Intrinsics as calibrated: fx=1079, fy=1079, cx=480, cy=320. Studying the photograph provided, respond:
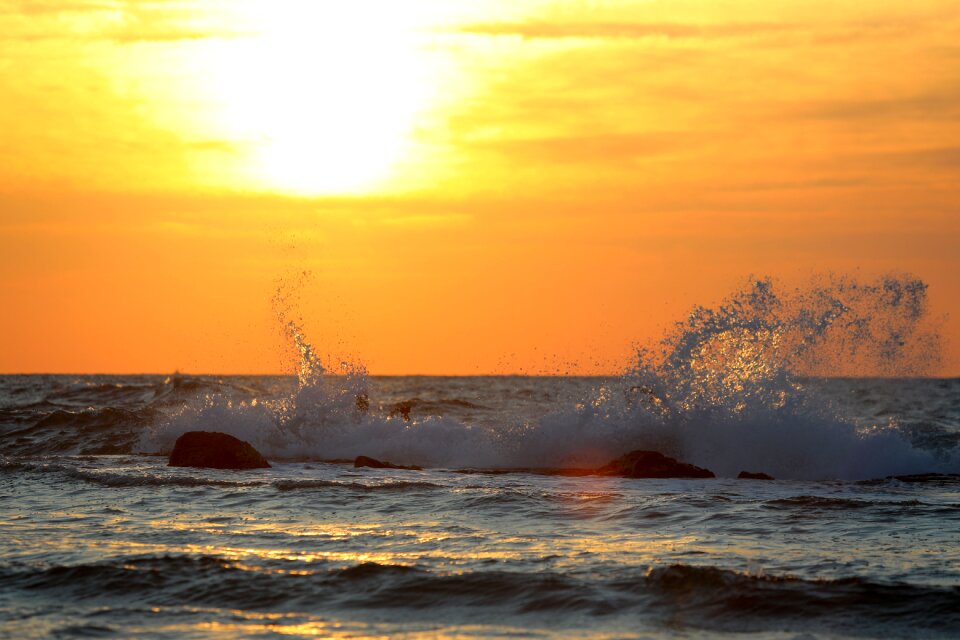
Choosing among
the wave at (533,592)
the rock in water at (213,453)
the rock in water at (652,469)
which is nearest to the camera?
the wave at (533,592)

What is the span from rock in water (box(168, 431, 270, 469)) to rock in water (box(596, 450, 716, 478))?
6.94m

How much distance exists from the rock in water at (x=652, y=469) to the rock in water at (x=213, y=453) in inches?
273

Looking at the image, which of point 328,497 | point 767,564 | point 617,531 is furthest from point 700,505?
point 328,497

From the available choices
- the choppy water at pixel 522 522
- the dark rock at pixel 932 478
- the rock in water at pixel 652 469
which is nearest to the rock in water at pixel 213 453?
the choppy water at pixel 522 522

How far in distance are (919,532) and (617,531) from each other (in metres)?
3.68

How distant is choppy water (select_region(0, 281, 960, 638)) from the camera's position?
9422 mm

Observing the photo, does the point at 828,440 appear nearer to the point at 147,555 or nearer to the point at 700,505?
the point at 700,505

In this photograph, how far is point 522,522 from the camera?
46.2 ft

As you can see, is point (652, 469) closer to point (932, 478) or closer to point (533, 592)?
point (932, 478)

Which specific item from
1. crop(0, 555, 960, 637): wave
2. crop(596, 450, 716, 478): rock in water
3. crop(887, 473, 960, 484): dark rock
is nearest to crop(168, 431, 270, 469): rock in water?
crop(596, 450, 716, 478): rock in water

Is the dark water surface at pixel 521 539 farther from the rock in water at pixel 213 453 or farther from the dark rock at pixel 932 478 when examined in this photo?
the rock in water at pixel 213 453

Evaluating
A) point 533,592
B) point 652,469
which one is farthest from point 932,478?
point 533,592

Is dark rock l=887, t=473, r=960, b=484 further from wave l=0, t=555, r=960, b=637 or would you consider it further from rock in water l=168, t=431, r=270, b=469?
rock in water l=168, t=431, r=270, b=469

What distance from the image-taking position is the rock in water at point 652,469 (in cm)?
1970
